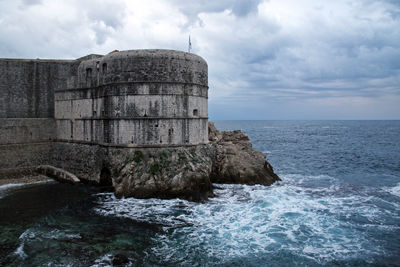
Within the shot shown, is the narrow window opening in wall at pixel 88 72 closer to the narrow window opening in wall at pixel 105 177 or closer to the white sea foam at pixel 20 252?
the narrow window opening in wall at pixel 105 177

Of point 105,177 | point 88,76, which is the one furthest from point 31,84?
point 105,177

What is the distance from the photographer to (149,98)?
21141 millimetres

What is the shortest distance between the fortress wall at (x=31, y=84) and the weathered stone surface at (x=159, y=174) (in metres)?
9.36

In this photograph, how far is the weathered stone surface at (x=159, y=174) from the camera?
64.2 ft

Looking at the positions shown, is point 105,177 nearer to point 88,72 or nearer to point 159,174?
point 159,174

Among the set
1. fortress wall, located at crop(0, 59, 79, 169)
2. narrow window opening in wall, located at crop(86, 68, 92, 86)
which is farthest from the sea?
narrow window opening in wall, located at crop(86, 68, 92, 86)

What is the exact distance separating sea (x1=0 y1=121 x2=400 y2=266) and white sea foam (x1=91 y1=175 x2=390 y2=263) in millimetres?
47

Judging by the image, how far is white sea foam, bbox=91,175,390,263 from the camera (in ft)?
43.2

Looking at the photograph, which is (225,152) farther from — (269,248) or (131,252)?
(131,252)

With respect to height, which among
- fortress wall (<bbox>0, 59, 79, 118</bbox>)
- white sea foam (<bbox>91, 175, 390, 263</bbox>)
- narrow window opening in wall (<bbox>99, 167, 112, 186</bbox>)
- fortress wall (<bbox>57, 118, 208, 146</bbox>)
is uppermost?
fortress wall (<bbox>0, 59, 79, 118</bbox>)

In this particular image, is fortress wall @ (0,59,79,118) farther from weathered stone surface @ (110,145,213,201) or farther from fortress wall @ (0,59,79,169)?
weathered stone surface @ (110,145,213,201)

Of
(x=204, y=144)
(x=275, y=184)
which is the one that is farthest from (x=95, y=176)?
(x=275, y=184)

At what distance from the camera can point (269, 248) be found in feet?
43.5

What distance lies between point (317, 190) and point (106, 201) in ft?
49.1
